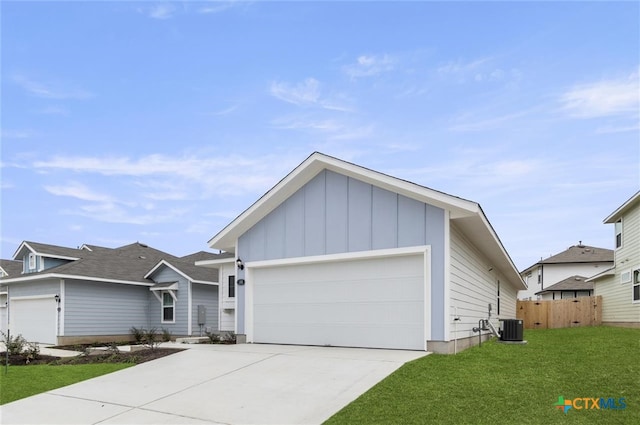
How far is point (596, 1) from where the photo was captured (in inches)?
473

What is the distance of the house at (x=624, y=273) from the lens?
67.1 ft

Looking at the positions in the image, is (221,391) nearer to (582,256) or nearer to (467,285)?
(467,285)

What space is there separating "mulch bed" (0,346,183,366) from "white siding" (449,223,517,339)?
23.8 feet

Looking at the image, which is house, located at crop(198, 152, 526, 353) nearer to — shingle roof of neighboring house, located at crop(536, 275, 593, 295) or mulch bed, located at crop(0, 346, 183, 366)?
mulch bed, located at crop(0, 346, 183, 366)

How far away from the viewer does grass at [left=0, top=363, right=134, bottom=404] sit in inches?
343

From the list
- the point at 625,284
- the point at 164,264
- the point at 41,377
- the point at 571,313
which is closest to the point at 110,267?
the point at 164,264

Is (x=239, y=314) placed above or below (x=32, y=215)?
below

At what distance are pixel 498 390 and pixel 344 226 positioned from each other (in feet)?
20.0

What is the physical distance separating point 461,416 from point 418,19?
37.7 ft

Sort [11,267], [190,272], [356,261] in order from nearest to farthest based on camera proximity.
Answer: [356,261], [190,272], [11,267]

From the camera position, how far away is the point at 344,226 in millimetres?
12438

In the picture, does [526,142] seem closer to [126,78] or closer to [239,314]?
A: [239,314]

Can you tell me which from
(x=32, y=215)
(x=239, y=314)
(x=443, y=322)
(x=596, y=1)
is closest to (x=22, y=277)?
(x=32, y=215)

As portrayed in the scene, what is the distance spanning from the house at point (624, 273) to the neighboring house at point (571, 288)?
1280 centimetres
